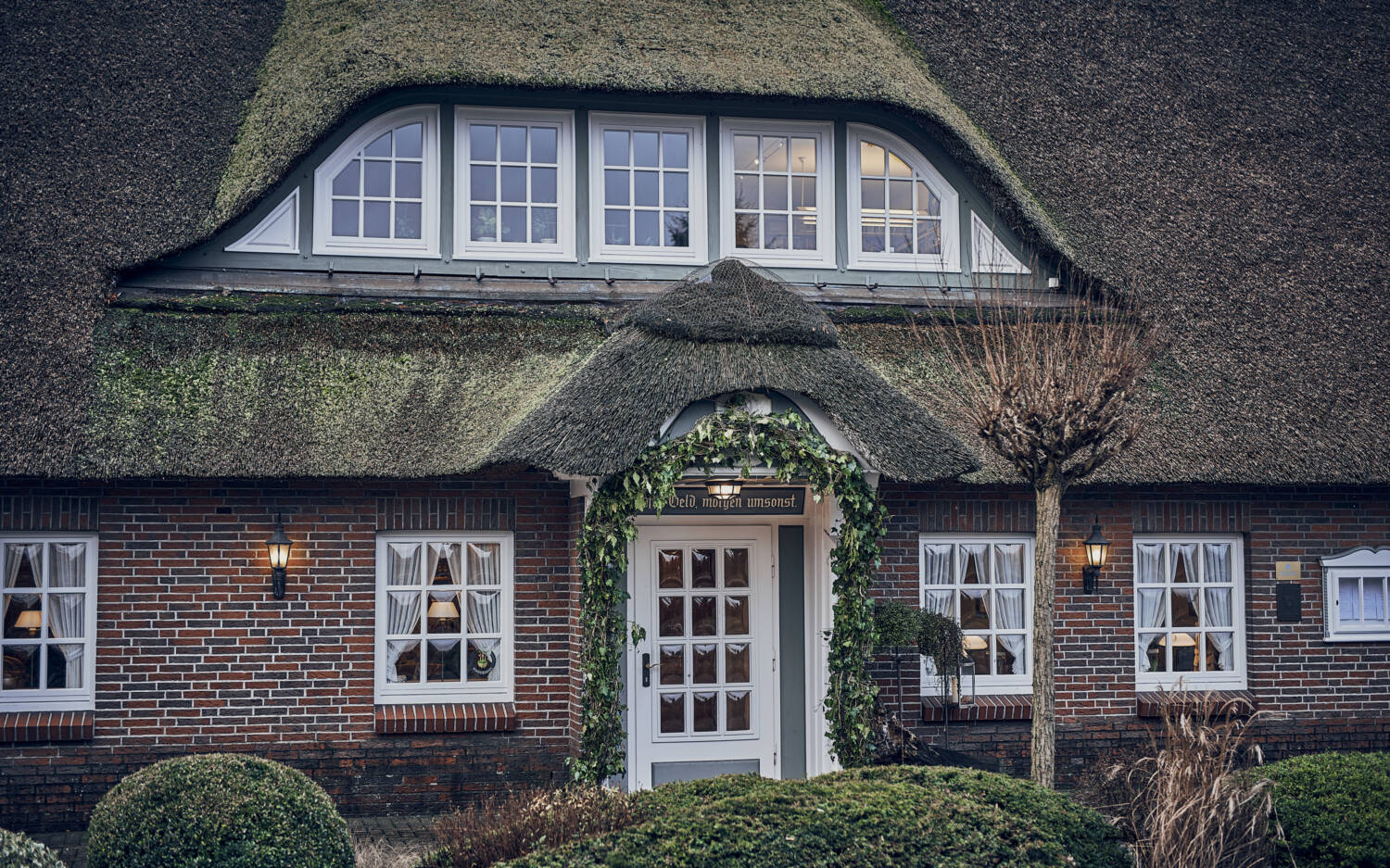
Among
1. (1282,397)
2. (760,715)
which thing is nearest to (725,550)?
(760,715)

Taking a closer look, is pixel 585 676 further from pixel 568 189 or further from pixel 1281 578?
pixel 1281 578

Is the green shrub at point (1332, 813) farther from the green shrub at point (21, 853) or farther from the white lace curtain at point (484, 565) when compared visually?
the green shrub at point (21, 853)

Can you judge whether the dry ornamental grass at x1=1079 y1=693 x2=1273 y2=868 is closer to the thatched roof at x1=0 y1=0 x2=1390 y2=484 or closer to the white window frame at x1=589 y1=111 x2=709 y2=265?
the thatched roof at x1=0 y1=0 x2=1390 y2=484

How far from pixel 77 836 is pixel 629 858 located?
5.25 metres

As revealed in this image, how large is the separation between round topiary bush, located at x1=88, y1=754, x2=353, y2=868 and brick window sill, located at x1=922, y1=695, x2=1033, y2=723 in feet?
17.3

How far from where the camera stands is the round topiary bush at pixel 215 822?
6.73 metres

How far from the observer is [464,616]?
10422 mm

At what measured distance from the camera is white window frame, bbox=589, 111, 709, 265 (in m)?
11.1

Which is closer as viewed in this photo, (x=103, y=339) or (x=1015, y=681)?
(x=103, y=339)

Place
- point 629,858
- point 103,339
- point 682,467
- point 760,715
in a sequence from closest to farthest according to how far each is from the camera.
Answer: point 629,858 → point 682,467 → point 103,339 → point 760,715

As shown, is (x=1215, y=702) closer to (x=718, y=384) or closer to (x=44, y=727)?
(x=718, y=384)

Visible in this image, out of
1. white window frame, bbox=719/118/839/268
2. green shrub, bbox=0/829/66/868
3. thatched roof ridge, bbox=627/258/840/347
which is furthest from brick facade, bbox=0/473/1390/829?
green shrub, bbox=0/829/66/868

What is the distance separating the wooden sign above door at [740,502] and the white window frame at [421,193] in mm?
3025

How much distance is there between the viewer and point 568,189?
11.1m
